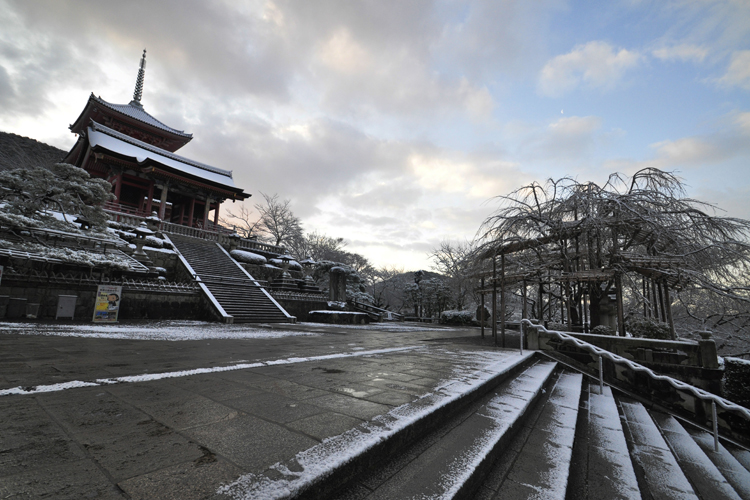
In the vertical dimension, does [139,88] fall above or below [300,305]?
above

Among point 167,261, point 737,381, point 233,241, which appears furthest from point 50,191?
point 737,381

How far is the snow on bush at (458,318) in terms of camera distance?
23.1 m

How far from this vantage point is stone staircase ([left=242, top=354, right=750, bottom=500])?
1.96 meters

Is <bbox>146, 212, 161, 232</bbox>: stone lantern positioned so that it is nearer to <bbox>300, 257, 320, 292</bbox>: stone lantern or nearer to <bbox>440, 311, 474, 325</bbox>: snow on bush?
<bbox>300, 257, 320, 292</bbox>: stone lantern

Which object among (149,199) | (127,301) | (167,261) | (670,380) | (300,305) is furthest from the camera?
(149,199)

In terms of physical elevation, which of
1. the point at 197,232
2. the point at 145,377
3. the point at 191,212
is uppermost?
the point at 191,212

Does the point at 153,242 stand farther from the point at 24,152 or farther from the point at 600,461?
the point at 24,152

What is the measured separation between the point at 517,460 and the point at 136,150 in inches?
1319

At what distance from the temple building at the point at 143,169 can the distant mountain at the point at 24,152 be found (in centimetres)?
1436

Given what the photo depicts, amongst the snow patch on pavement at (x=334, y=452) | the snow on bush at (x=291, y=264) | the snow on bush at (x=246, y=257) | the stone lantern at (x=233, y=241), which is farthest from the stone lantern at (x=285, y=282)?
the snow patch on pavement at (x=334, y=452)

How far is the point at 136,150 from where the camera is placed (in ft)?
87.8

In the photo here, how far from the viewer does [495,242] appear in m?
12.0

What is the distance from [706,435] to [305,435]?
7.94 meters

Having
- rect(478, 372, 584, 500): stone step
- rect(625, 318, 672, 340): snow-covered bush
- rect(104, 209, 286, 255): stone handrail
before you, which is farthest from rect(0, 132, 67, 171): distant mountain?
rect(625, 318, 672, 340): snow-covered bush
